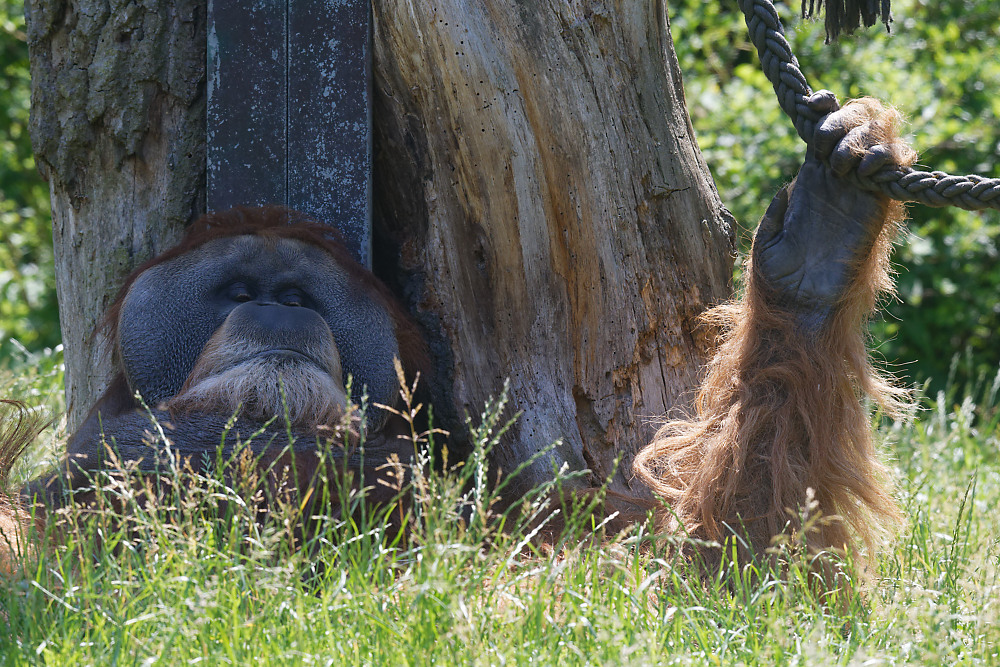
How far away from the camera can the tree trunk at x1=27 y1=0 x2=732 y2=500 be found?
2529 millimetres

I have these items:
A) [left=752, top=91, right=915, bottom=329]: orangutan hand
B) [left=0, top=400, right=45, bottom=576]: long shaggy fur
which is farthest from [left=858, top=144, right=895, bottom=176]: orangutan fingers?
[left=0, top=400, right=45, bottom=576]: long shaggy fur

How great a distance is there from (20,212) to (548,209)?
22.6ft

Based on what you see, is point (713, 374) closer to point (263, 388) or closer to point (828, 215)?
point (828, 215)

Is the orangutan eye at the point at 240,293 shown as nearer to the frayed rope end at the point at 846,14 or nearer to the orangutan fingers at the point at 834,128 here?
the orangutan fingers at the point at 834,128

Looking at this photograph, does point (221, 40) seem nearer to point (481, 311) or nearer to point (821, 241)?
point (481, 311)

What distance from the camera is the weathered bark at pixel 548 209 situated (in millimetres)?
2516

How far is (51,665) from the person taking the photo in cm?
154

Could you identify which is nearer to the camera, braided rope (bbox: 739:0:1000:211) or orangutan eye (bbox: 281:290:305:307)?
braided rope (bbox: 739:0:1000:211)

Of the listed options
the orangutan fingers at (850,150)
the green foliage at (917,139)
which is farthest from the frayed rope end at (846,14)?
the green foliage at (917,139)

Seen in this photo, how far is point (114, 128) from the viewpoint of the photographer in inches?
107

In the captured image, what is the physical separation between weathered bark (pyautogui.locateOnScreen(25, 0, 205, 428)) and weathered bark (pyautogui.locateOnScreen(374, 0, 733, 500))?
53cm

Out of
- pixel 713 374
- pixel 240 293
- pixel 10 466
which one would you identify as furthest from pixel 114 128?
pixel 713 374

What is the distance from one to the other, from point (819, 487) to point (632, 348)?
1.88 feet

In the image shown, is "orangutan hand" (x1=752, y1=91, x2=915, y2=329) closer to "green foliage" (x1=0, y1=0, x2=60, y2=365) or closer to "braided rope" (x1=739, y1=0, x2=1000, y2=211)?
"braided rope" (x1=739, y1=0, x2=1000, y2=211)
